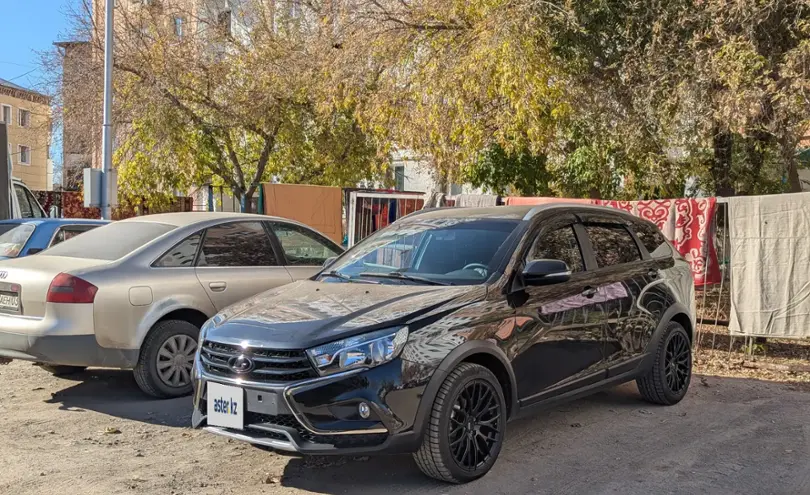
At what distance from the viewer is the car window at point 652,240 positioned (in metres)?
6.76

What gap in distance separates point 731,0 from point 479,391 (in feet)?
24.9

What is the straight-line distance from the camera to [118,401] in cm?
689

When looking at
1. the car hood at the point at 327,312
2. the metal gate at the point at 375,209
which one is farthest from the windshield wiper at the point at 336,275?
the metal gate at the point at 375,209

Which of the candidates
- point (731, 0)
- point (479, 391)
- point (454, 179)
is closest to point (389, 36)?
point (454, 179)

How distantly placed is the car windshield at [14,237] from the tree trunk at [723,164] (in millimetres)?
9770

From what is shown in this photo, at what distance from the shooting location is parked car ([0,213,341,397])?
6.23 metres

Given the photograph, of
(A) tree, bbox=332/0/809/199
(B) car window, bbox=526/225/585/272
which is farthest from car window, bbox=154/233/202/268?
(A) tree, bbox=332/0/809/199

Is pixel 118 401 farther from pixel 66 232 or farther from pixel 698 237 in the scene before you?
pixel 698 237

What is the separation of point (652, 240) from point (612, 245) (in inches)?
28.9

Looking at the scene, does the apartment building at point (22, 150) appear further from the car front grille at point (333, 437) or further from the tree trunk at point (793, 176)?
the car front grille at point (333, 437)

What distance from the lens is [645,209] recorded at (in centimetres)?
950

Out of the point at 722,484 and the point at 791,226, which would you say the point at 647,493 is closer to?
the point at 722,484

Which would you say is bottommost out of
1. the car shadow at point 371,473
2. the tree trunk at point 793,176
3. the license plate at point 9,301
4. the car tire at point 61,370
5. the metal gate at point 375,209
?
the car shadow at point 371,473

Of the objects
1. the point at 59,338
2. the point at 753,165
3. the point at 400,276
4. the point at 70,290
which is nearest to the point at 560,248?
the point at 400,276
